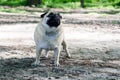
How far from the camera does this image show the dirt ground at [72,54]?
7.93 metres

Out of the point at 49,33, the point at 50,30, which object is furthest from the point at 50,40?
the point at 50,30

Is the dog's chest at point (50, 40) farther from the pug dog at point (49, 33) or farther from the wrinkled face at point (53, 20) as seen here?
the wrinkled face at point (53, 20)

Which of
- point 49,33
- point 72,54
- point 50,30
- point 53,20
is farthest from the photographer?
point 72,54

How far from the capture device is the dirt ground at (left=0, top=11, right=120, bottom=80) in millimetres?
7926

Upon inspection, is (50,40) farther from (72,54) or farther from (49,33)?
(72,54)

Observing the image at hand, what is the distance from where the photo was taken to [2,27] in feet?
53.7

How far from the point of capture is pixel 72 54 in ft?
34.2

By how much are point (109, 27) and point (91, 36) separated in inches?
112

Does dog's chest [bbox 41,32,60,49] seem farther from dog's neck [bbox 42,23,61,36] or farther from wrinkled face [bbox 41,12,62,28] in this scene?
wrinkled face [bbox 41,12,62,28]

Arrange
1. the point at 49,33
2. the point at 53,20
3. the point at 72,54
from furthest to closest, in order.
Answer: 1. the point at 72,54
2. the point at 49,33
3. the point at 53,20

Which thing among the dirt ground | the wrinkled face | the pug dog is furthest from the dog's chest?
the dirt ground

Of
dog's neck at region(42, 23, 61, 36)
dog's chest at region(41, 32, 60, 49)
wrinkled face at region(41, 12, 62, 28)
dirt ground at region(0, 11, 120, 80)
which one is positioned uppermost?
wrinkled face at region(41, 12, 62, 28)

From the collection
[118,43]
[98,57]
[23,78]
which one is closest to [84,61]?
[98,57]

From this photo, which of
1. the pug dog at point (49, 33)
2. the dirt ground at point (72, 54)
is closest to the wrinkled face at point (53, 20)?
the pug dog at point (49, 33)
